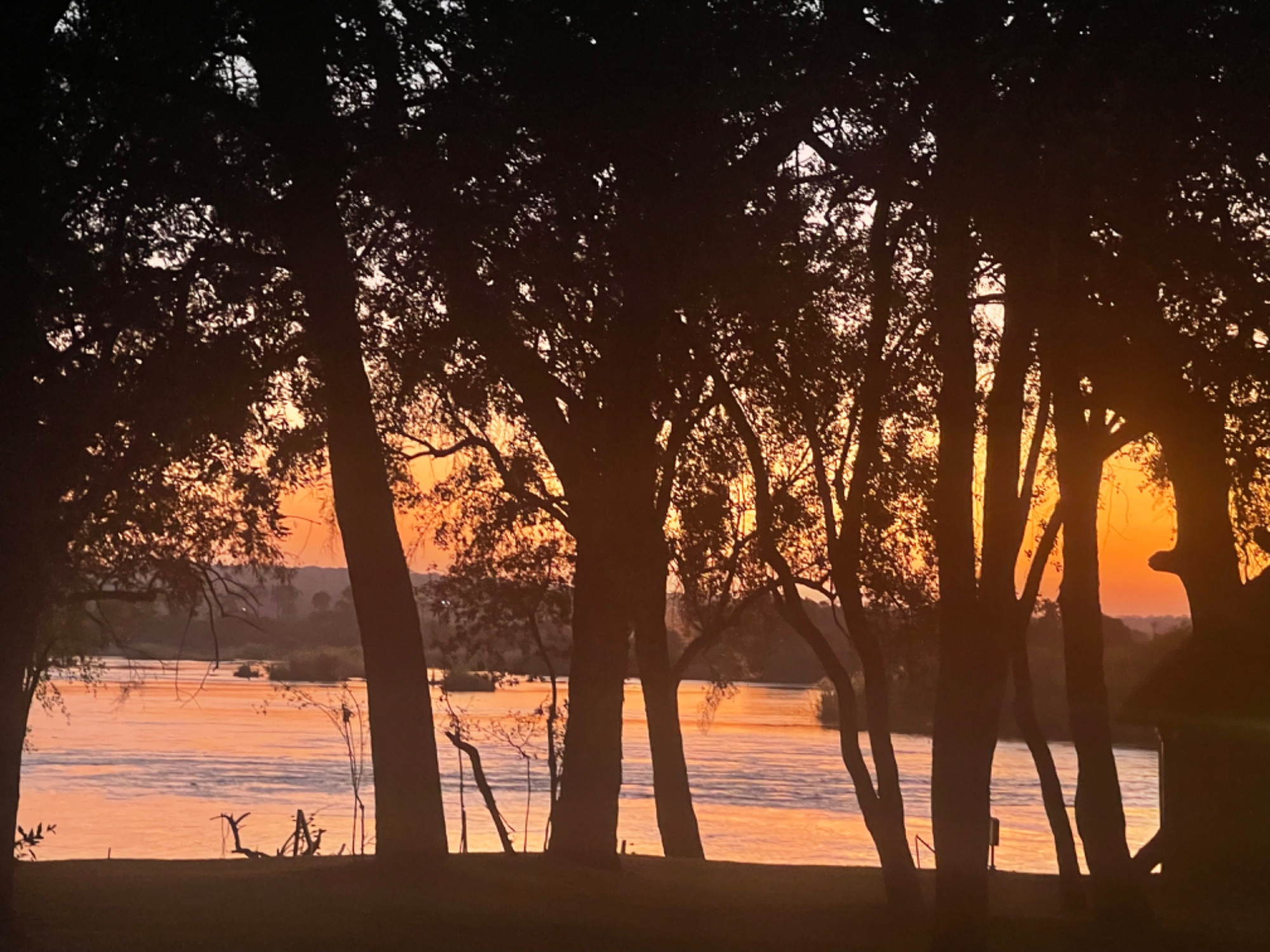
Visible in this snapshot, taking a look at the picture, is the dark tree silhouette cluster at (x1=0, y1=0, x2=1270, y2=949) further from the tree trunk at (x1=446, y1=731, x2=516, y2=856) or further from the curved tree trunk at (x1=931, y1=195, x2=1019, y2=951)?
the tree trunk at (x1=446, y1=731, x2=516, y2=856)

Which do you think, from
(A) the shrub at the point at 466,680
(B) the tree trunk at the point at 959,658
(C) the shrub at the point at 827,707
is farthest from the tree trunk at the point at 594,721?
(C) the shrub at the point at 827,707

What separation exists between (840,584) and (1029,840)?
1485 inches

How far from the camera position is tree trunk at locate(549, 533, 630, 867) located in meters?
17.2

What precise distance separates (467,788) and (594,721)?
52.1 meters

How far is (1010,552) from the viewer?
13.4 meters

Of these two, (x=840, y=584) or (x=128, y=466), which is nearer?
(x=128, y=466)

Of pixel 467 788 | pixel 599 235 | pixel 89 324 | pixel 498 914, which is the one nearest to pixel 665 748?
pixel 498 914

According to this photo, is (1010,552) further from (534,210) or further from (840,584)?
(534,210)

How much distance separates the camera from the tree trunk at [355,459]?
14828 mm

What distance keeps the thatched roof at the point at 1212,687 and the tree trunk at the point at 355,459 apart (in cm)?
897

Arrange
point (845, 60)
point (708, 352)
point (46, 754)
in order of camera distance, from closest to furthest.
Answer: point (845, 60) < point (708, 352) < point (46, 754)

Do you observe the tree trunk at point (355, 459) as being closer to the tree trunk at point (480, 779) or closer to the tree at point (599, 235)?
the tree at point (599, 235)

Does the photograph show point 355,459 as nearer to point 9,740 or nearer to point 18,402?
point 18,402

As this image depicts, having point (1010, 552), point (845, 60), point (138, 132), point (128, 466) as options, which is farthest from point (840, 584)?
point (138, 132)
